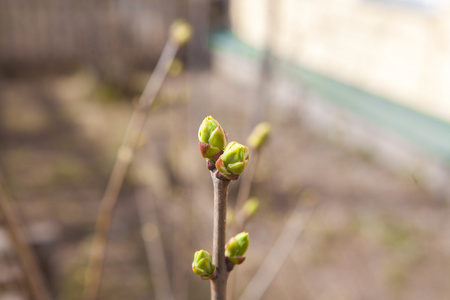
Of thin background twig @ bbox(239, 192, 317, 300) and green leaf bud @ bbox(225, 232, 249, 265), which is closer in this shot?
green leaf bud @ bbox(225, 232, 249, 265)

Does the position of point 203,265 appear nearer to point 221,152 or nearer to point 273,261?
point 221,152

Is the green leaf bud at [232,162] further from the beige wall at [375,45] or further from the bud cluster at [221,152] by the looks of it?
the beige wall at [375,45]

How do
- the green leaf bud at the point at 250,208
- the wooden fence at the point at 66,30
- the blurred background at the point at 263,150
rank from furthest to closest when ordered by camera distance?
the wooden fence at the point at 66,30
the blurred background at the point at 263,150
the green leaf bud at the point at 250,208

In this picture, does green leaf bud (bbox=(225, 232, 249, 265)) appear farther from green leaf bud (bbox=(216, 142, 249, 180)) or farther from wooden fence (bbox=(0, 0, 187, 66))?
wooden fence (bbox=(0, 0, 187, 66))

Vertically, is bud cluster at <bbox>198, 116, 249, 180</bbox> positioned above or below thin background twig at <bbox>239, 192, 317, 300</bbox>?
above

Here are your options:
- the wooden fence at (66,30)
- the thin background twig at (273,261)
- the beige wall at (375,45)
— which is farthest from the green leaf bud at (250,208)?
the wooden fence at (66,30)

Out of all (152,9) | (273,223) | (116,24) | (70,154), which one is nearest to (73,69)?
(116,24)

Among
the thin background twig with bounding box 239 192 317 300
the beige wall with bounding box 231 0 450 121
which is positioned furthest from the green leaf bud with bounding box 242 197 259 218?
the beige wall with bounding box 231 0 450 121
